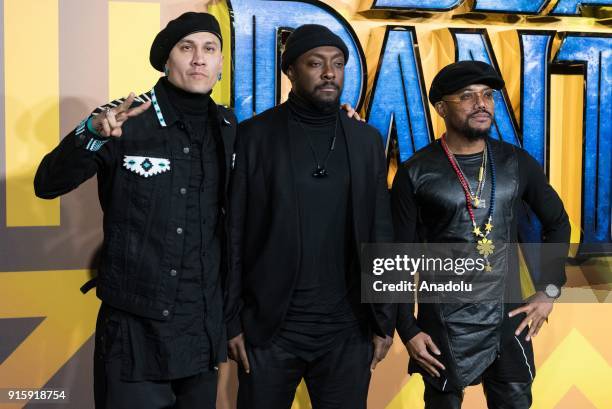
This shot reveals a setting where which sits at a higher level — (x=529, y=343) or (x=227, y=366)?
(x=529, y=343)

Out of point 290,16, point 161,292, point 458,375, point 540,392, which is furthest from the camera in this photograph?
point 540,392

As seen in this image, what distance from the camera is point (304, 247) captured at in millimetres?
2521

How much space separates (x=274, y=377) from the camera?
8.36 ft

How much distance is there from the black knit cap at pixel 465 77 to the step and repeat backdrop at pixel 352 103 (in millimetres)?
780

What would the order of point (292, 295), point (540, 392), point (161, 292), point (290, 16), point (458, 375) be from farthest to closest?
1. point (540, 392)
2. point (290, 16)
3. point (458, 375)
4. point (292, 295)
5. point (161, 292)

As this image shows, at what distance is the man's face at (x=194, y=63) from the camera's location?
240cm

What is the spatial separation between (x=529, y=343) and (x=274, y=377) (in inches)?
41.6

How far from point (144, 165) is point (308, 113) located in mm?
651

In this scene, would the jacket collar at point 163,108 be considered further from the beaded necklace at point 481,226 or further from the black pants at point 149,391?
the beaded necklace at point 481,226

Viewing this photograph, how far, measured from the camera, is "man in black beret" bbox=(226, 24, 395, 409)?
2.52 m

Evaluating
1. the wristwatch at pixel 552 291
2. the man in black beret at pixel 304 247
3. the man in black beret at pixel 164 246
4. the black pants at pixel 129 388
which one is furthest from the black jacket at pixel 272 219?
the wristwatch at pixel 552 291

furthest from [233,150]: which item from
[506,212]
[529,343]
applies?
[529,343]

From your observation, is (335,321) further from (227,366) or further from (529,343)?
(227,366)

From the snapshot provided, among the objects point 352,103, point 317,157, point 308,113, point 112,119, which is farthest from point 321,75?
point 352,103
